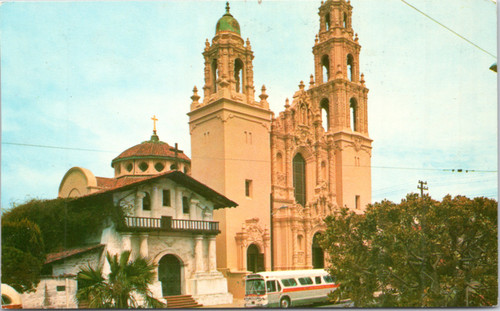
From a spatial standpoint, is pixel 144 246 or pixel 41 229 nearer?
pixel 41 229

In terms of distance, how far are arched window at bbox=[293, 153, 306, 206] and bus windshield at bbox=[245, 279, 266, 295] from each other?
37.9 feet

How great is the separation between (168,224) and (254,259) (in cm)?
811

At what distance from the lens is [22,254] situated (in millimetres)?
21125

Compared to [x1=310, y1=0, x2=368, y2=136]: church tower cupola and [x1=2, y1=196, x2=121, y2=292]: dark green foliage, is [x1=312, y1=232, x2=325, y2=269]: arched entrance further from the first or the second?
[x1=2, y1=196, x2=121, y2=292]: dark green foliage

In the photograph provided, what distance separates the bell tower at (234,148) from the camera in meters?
29.7

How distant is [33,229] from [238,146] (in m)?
12.5

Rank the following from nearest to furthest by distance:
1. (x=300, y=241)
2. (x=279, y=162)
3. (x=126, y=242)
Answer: (x=126, y=242)
(x=300, y=241)
(x=279, y=162)

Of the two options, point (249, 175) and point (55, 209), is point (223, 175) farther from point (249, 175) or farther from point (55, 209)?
point (55, 209)

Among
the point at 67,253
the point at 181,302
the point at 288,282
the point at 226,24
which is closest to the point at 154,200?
the point at 67,253

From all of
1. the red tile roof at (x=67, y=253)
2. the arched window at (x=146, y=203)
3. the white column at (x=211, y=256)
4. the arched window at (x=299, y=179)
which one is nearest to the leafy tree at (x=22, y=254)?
the red tile roof at (x=67, y=253)

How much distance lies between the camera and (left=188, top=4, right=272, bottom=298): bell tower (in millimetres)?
29703

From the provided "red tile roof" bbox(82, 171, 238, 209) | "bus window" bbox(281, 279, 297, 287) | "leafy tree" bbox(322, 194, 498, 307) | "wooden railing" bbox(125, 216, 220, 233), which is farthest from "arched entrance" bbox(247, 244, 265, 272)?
"leafy tree" bbox(322, 194, 498, 307)

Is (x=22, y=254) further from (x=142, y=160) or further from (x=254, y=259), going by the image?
(x=142, y=160)

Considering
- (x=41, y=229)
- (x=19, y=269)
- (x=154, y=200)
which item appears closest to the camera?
(x=19, y=269)
